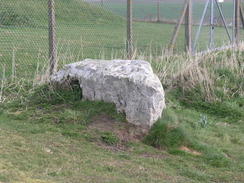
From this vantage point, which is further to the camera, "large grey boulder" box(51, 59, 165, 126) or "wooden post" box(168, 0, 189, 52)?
"wooden post" box(168, 0, 189, 52)

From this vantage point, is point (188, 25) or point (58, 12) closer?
point (188, 25)

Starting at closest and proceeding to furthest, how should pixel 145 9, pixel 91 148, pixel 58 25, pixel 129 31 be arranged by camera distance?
pixel 91 148 < pixel 129 31 < pixel 58 25 < pixel 145 9

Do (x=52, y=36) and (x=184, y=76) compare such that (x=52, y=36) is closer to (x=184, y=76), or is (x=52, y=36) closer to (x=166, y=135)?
(x=184, y=76)

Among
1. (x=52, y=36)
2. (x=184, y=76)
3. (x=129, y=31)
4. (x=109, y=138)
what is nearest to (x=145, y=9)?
(x=129, y=31)

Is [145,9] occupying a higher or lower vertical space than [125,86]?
higher

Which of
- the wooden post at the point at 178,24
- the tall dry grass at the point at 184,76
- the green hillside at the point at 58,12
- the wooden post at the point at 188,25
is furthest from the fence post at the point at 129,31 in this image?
the wooden post at the point at 188,25

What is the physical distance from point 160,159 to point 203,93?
3106mm

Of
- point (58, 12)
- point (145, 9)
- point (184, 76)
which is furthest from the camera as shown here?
point (145, 9)

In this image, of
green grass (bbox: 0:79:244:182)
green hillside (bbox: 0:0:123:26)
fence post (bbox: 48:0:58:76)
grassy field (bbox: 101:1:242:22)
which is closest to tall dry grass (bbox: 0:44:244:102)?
fence post (bbox: 48:0:58:76)

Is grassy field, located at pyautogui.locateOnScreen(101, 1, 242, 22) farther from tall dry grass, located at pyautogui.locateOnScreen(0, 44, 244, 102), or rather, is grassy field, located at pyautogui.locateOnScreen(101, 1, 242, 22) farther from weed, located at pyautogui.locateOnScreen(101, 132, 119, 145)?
weed, located at pyautogui.locateOnScreen(101, 132, 119, 145)

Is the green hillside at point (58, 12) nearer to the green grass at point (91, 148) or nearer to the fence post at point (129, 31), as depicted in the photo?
the fence post at point (129, 31)

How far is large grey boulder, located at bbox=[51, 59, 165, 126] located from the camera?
233 inches

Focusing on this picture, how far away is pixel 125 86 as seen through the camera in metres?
6.11

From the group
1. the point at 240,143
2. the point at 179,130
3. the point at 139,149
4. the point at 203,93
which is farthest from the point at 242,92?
the point at 139,149
